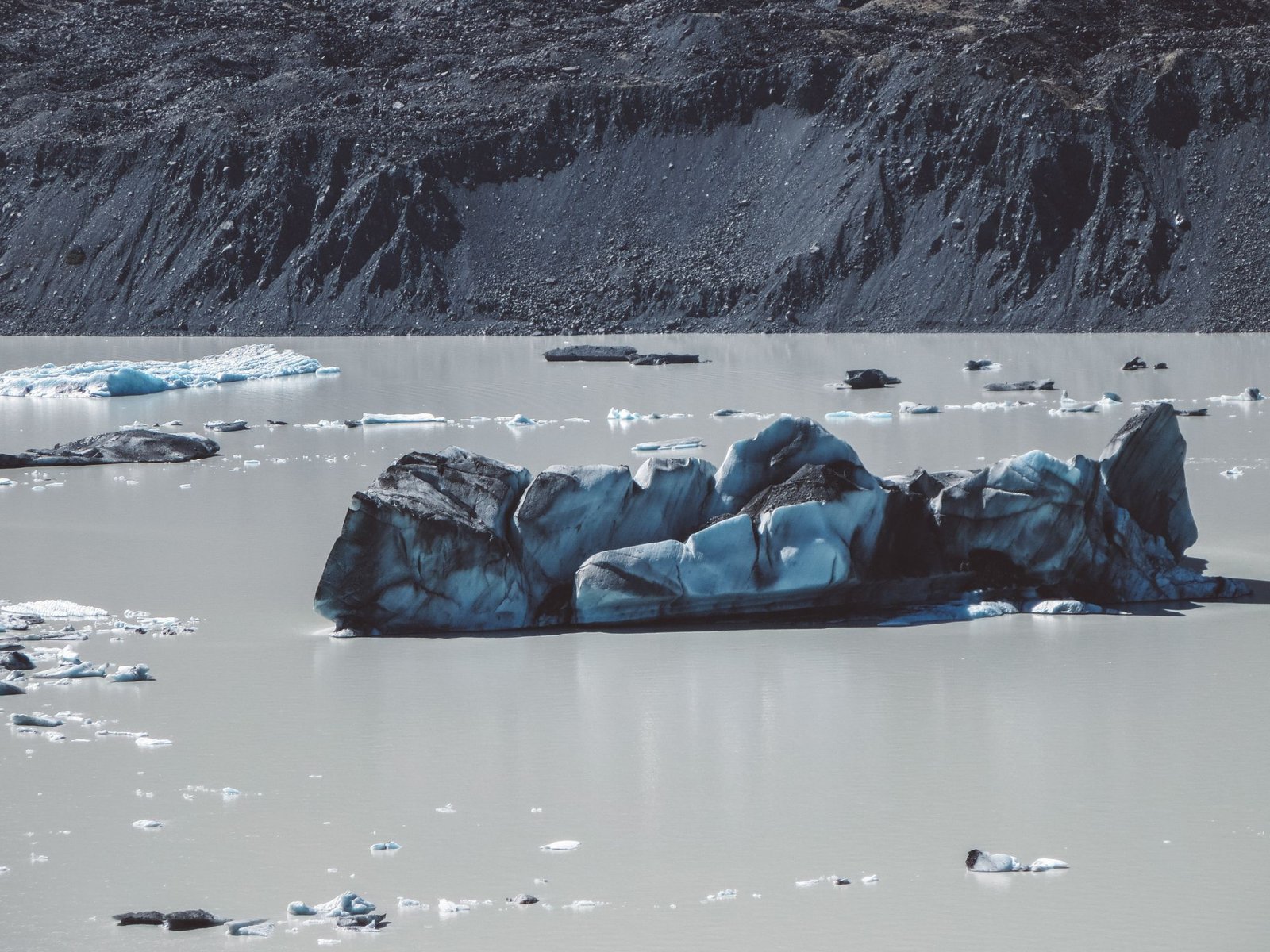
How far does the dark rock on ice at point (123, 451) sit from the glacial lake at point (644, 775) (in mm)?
6354

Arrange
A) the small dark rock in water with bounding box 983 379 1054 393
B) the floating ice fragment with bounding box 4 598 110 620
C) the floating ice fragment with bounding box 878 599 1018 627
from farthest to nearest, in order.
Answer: the small dark rock in water with bounding box 983 379 1054 393 → the floating ice fragment with bounding box 4 598 110 620 → the floating ice fragment with bounding box 878 599 1018 627

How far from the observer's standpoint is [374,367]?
35688 mm

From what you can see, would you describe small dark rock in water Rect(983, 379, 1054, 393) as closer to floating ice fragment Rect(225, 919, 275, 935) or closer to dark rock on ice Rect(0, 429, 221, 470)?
dark rock on ice Rect(0, 429, 221, 470)

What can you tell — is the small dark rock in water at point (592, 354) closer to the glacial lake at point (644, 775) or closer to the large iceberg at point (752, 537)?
the glacial lake at point (644, 775)

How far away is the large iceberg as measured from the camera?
977 cm

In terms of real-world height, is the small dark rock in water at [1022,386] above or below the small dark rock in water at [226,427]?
above

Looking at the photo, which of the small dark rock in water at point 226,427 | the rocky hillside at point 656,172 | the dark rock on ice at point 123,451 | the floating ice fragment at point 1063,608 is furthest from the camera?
the rocky hillside at point 656,172

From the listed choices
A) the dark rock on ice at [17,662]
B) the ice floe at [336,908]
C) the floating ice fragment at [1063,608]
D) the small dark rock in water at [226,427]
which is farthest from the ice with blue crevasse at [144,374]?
the ice floe at [336,908]

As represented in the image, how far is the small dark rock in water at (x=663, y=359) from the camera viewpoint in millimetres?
35188

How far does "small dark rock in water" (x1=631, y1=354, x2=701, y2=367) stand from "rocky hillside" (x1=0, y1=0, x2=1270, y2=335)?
11228 mm

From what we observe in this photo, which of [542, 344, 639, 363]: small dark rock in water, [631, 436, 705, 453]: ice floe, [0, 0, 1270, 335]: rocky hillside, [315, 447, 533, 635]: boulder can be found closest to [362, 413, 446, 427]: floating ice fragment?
[631, 436, 705, 453]: ice floe

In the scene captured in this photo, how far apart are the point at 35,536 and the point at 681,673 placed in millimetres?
7179

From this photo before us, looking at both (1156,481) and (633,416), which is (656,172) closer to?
(633,416)

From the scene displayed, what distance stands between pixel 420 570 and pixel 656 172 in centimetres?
4333
